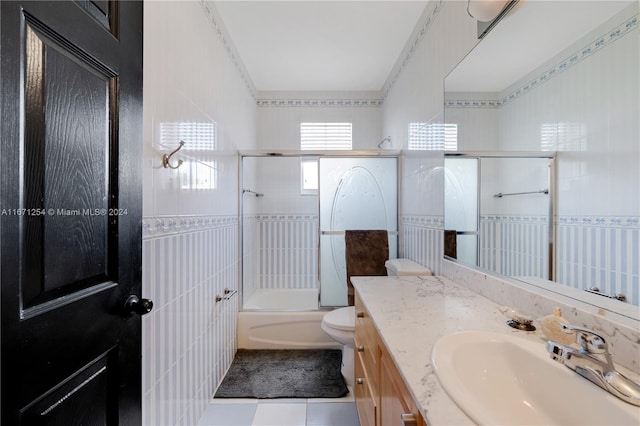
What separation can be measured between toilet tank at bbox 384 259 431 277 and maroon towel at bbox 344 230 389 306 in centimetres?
12

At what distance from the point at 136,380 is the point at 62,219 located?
0.58 metres

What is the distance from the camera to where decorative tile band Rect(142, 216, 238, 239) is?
1.08m

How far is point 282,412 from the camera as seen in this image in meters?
1.66

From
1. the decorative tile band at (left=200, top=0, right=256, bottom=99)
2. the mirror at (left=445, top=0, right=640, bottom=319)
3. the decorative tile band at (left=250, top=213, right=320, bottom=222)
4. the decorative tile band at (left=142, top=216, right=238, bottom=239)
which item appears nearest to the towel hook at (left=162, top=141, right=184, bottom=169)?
the decorative tile band at (left=142, top=216, right=238, bottom=239)

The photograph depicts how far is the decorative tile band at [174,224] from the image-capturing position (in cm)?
108

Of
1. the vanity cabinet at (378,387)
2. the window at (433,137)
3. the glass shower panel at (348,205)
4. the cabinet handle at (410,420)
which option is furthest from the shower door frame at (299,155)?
the cabinet handle at (410,420)

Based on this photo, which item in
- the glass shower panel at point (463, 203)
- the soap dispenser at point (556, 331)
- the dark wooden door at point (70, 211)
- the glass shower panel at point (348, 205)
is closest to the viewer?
the dark wooden door at point (70, 211)

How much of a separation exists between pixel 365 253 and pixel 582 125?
173 centimetres

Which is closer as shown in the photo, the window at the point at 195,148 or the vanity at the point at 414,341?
the vanity at the point at 414,341

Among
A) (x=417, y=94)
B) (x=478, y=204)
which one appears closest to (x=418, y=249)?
(x=478, y=204)

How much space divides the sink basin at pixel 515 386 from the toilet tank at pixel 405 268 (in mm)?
980

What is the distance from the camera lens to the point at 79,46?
2.17 feet

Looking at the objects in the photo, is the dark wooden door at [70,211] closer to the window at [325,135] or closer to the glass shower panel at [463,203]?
the glass shower panel at [463,203]

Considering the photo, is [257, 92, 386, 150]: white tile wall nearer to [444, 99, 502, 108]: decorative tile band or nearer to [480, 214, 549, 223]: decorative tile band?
[444, 99, 502, 108]: decorative tile band
